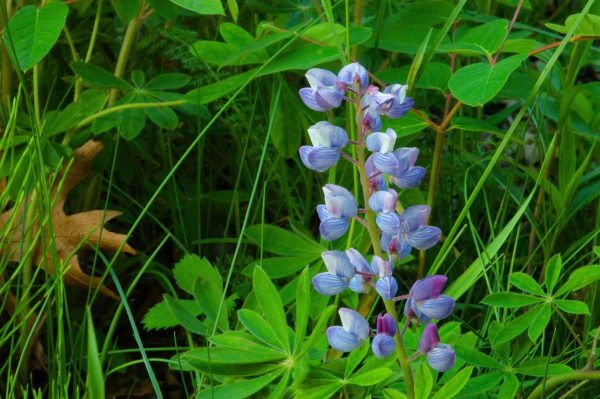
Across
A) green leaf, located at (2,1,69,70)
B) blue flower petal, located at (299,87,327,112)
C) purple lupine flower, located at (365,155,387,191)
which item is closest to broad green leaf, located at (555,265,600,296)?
purple lupine flower, located at (365,155,387,191)

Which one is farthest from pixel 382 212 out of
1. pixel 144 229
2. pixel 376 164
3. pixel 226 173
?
pixel 226 173

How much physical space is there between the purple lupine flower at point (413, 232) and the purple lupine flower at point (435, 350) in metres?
0.10

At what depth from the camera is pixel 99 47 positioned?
2268 mm

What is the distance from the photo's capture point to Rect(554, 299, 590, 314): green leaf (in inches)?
48.8

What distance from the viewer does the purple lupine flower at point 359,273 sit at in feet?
3.55

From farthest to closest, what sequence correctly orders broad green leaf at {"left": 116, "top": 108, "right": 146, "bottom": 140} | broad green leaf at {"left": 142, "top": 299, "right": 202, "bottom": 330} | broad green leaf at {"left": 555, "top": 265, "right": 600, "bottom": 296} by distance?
broad green leaf at {"left": 116, "top": 108, "right": 146, "bottom": 140}
broad green leaf at {"left": 142, "top": 299, "right": 202, "bottom": 330}
broad green leaf at {"left": 555, "top": 265, "right": 600, "bottom": 296}

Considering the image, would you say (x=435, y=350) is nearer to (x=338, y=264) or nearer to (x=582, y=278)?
(x=338, y=264)

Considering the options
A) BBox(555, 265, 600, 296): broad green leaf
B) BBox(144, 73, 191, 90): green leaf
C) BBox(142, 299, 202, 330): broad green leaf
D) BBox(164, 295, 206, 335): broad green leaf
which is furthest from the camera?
A: BBox(144, 73, 191, 90): green leaf

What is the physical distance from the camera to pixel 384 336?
40.8 inches

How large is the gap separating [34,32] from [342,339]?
2.49 feet

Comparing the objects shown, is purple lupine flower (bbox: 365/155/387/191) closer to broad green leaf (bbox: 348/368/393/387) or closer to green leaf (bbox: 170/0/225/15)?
broad green leaf (bbox: 348/368/393/387)

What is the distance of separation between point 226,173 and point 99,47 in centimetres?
45

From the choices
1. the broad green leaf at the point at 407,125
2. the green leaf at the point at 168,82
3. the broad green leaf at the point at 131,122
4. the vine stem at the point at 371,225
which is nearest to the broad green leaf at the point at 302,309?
the vine stem at the point at 371,225

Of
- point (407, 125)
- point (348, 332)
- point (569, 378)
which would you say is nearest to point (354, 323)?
point (348, 332)
